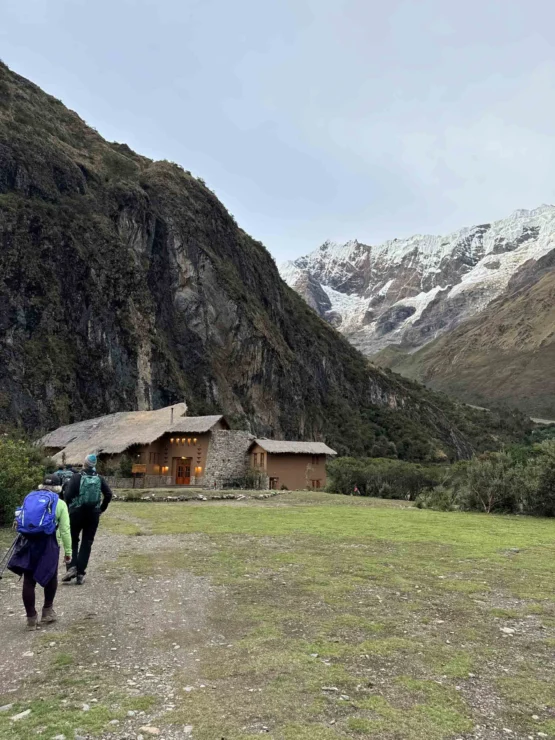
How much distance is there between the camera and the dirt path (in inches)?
208

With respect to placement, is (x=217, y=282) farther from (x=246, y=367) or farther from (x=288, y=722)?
(x=288, y=722)

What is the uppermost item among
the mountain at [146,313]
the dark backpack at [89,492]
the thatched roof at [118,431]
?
the mountain at [146,313]

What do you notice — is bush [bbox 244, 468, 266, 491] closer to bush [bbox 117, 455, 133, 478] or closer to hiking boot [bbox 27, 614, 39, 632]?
bush [bbox 117, 455, 133, 478]

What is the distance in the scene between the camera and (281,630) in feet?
23.1

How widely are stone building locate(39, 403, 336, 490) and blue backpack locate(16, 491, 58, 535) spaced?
39.4 metres

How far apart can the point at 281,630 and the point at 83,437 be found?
49098 mm

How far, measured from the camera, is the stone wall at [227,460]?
4712cm

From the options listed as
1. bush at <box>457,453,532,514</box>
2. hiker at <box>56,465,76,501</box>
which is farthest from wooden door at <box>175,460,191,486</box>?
hiker at <box>56,465,76,501</box>

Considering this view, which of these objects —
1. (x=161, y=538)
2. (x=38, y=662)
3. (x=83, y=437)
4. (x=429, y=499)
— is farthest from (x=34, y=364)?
(x=38, y=662)

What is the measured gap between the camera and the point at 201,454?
159ft

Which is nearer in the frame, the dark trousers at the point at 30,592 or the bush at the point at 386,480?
→ the dark trousers at the point at 30,592

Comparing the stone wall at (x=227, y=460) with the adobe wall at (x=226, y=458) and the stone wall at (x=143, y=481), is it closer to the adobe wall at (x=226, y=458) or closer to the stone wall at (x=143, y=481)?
the adobe wall at (x=226, y=458)

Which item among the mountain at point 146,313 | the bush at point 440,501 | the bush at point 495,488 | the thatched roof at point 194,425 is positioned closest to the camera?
the bush at point 495,488

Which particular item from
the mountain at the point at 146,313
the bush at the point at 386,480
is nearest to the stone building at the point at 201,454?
the bush at the point at 386,480
